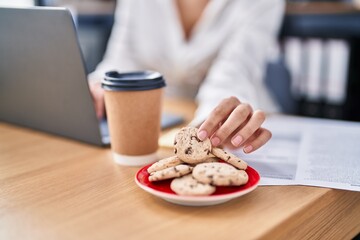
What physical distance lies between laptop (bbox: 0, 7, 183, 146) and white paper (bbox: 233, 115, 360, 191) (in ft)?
0.87

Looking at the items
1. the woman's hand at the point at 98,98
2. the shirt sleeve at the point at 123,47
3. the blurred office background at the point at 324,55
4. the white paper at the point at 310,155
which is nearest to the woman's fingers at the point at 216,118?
the white paper at the point at 310,155

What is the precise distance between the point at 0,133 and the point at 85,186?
1.33 feet

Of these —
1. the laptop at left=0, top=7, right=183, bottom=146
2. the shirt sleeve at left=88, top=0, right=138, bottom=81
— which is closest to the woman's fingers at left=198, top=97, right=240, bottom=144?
the laptop at left=0, top=7, right=183, bottom=146

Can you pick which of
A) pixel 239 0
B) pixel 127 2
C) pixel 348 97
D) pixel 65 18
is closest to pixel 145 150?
pixel 65 18

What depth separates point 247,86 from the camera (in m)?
1.24

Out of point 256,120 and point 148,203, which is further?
point 256,120

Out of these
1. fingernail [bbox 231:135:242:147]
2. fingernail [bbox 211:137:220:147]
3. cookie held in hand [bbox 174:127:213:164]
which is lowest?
fingernail [bbox 231:135:242:147]

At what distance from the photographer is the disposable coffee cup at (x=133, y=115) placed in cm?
76

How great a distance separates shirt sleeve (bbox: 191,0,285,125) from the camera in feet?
3.88

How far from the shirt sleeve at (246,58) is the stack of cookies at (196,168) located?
43 cm

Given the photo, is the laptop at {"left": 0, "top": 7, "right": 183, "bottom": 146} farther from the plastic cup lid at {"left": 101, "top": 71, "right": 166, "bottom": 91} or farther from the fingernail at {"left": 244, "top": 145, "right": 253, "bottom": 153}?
the fingernail at {"left": 244, "top": 145, "right": 253, "bottom": 153}

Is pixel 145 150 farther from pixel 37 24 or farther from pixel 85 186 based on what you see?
pixel 37 24

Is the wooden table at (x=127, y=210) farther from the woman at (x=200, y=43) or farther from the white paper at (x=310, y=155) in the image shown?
the woman at (x=200, y=43)

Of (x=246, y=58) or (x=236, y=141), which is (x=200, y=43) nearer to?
(x=246, y=58)
